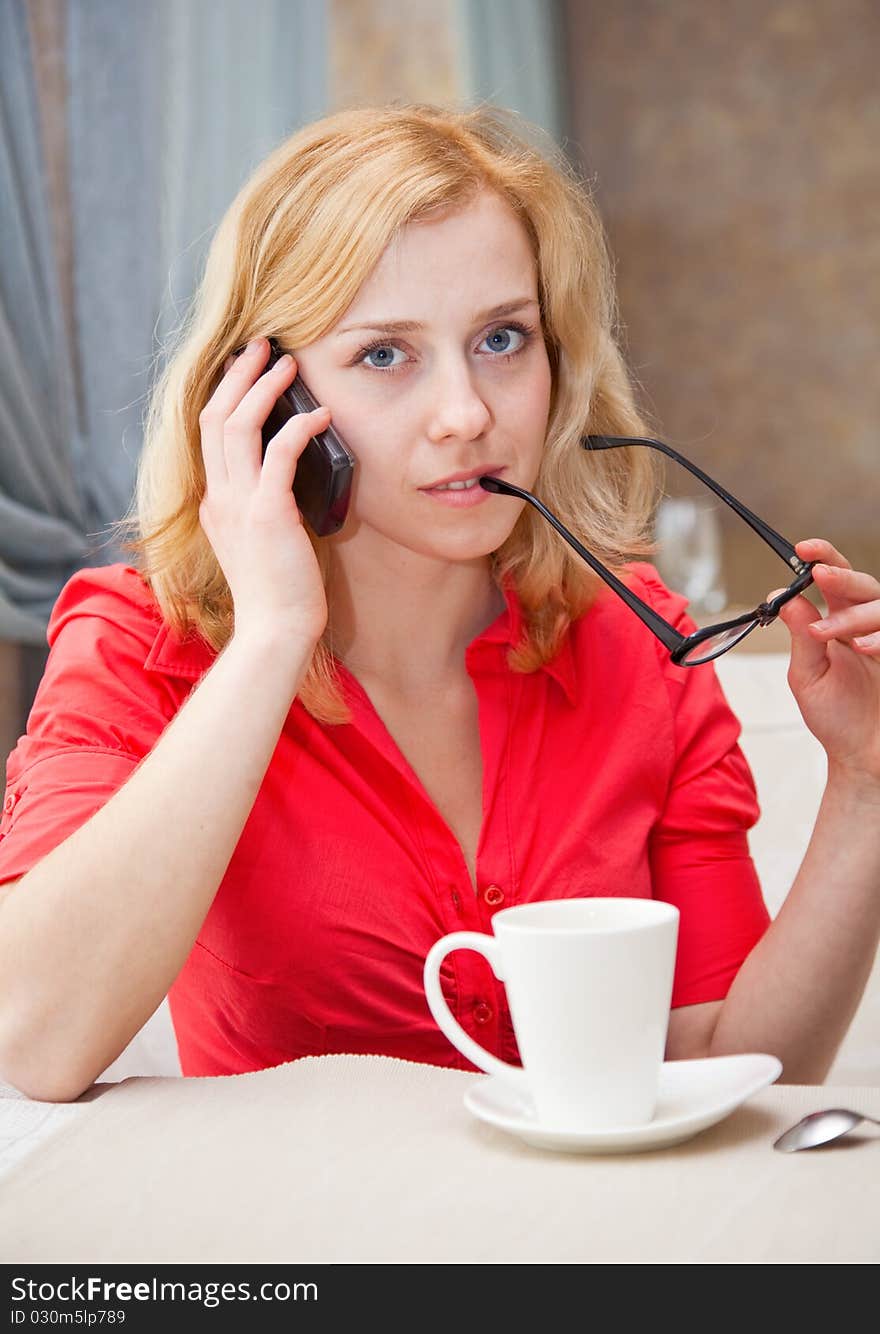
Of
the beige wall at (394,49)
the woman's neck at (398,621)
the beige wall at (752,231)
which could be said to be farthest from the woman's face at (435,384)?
the beige wall at (752,231)

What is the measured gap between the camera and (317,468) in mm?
951

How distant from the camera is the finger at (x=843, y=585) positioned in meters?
0.88

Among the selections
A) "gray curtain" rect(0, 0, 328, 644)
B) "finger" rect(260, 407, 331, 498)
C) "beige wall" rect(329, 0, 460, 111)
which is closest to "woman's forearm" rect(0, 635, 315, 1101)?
"finger" rect(260, 407, 331, 498)

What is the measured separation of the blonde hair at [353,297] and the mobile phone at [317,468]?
0.05 metres

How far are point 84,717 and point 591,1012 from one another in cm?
46

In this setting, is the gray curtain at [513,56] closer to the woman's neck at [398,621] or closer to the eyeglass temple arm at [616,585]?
the woman's neck at [398,621]

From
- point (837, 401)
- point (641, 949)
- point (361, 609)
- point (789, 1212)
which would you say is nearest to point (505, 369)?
point (361, 609)

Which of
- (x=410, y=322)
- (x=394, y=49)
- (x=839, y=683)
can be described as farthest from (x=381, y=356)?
(x=394, y=49)

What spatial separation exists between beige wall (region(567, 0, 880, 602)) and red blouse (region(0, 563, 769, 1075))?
65.8 inches

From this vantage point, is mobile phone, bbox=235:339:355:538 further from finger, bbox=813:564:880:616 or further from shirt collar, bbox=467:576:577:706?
finger, bbox=813:564:880:616

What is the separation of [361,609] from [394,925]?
0.26 meters

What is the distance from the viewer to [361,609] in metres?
1.12

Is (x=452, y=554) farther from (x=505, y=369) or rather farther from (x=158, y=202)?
(x=158, y=202)
